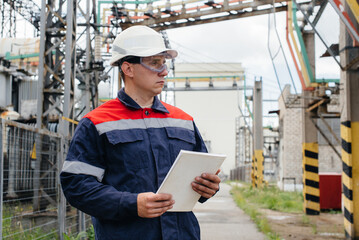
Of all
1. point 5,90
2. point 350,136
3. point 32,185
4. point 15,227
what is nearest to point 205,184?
point 15,227

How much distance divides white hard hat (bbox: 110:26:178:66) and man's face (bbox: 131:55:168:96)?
1.8 inches

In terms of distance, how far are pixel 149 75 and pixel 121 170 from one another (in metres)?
0.57

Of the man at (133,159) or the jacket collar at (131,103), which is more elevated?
the jacket collar at (131,103)

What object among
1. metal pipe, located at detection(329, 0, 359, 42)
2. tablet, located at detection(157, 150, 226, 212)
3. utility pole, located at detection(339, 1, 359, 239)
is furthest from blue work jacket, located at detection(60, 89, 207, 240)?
utility pole, located at detection(339, 1, 359, 239)

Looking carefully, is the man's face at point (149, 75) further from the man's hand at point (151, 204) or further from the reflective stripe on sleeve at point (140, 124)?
the man's hand at point (151, 204)

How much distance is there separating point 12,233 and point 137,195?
383 centimetres

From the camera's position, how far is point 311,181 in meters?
14.0

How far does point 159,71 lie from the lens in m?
2.93

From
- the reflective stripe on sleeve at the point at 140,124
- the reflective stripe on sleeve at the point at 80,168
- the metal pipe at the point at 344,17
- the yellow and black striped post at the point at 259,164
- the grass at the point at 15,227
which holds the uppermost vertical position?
the metal pipe at the point at 344,17

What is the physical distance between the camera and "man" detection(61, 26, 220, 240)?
2.59 metres

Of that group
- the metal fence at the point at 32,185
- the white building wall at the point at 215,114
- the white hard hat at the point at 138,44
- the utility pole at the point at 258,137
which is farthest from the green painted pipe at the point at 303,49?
the white building wall at the point at 215,114

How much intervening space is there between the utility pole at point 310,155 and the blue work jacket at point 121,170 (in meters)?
11.6

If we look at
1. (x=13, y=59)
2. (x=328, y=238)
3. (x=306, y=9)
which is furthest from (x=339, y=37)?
(x=13, y=59)

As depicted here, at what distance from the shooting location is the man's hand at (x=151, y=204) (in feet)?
8.13
